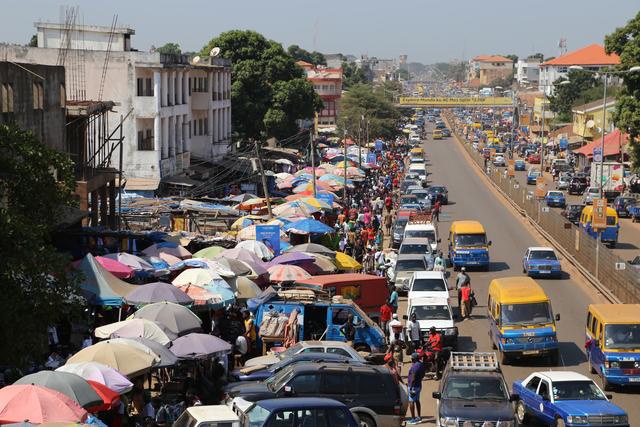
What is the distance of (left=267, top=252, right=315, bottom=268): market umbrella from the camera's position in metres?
33.9

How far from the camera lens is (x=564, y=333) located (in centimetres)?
3130

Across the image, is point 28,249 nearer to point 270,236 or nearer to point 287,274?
point 287,274

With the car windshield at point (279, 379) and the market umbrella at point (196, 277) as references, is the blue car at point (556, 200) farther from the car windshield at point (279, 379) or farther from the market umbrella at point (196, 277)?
the car windshield at point (279, 379)

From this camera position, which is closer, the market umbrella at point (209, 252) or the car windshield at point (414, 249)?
the market umbrella at point (209, 252)

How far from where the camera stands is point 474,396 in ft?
66.1

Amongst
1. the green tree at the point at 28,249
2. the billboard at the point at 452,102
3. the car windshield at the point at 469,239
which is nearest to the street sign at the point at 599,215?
the car windshield at the point at 469,239

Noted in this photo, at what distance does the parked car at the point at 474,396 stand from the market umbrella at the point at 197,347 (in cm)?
444

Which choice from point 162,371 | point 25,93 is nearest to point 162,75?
point 25,93

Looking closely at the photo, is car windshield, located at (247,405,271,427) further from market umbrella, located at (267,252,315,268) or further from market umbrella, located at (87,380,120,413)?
market umbrella, located at (267,252,315,268)

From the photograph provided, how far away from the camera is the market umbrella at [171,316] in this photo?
2364 cm

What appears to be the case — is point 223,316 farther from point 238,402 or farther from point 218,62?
point 218,62

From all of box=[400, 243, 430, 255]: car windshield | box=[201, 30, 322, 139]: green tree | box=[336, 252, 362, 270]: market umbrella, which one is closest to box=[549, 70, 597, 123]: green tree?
box=[201, 30, 322, 139]: green tree

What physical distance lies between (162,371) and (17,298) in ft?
17.6

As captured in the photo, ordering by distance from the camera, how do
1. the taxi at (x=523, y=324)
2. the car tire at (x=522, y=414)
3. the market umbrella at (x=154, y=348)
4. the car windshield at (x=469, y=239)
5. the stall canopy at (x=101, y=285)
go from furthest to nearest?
the car windshield at (x=469, y=239), the taxi at (x=523, y=324), the stall canopy at (x=101, y=285), the car tire at (x=522, y=414), the market umbrella at (x=154, y=348)
